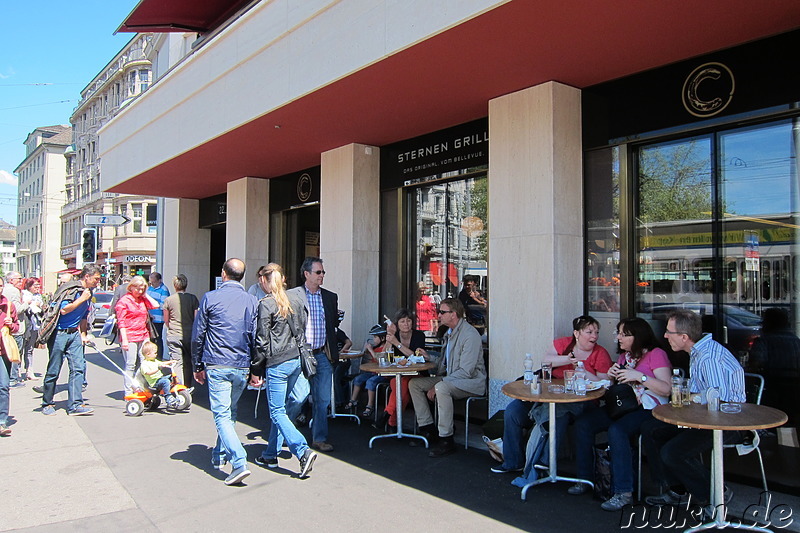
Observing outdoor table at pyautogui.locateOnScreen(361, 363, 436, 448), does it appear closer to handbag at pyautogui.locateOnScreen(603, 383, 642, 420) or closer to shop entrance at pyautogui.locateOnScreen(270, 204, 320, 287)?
handbag at pyautogui.locateOnScreen(603, 383, 642, 420)

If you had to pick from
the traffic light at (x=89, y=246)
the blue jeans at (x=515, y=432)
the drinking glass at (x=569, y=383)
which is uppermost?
the traffic light at (x=89, y=246)

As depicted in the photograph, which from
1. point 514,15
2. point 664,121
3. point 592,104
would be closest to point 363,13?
point 514,15

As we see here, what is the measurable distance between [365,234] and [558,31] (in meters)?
4.56

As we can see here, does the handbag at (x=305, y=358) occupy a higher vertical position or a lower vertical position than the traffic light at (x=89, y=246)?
lower

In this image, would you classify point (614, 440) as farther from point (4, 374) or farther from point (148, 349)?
point (4, 374)

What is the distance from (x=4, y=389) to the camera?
6398 millimetres

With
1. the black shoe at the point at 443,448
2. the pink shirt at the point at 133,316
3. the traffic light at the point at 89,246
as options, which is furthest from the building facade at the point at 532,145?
the traffic light at the point at 89,246

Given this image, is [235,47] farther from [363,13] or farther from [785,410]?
[785,410]

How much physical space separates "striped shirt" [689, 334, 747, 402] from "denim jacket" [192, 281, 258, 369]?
354 cm

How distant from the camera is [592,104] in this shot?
612cm

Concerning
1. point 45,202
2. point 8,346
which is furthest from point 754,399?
point 45,202

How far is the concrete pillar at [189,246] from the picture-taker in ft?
46.3

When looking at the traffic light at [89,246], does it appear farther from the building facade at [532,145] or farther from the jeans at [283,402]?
the jeans at [283,402]

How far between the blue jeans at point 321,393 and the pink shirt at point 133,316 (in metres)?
3.72
